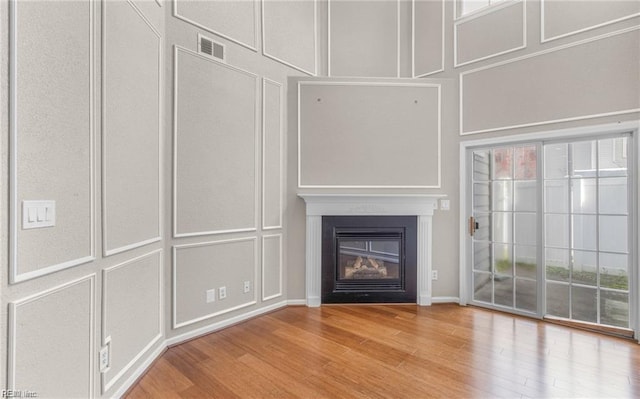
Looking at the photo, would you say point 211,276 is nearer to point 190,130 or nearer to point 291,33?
point 190,130

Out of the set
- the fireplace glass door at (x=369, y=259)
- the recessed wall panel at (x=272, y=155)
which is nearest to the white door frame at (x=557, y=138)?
the fireplace glass door at (x=369, y=259)

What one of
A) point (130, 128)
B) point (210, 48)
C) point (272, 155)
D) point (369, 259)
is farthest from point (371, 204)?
point (130, 128)

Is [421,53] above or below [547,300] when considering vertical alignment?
above

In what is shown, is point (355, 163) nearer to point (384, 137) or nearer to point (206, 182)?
point (384, 137)

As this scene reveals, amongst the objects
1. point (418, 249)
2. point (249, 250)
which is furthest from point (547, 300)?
point (249, 250)

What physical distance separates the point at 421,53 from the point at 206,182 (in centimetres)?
316

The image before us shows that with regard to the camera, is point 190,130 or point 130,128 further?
point 190,130

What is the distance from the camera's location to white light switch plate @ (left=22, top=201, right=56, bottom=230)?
1.27 m

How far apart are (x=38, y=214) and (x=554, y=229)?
4.19 metres

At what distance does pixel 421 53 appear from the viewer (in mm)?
3805

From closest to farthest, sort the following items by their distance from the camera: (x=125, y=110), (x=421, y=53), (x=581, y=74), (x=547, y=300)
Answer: (x=125, y=110), (x=581, y=74), (x=547, y=300), (x=421, y=53)

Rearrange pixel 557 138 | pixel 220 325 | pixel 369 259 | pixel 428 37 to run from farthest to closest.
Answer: pixel 428 37, pixel 369 259, pixel 557 138, pixel 220 325

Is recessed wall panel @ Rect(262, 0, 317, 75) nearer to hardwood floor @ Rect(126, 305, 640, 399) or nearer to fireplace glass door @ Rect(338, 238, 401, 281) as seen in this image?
fireplace glass door @ Rect(338, 238, 401, 281)

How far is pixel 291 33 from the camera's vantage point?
3527 mm
